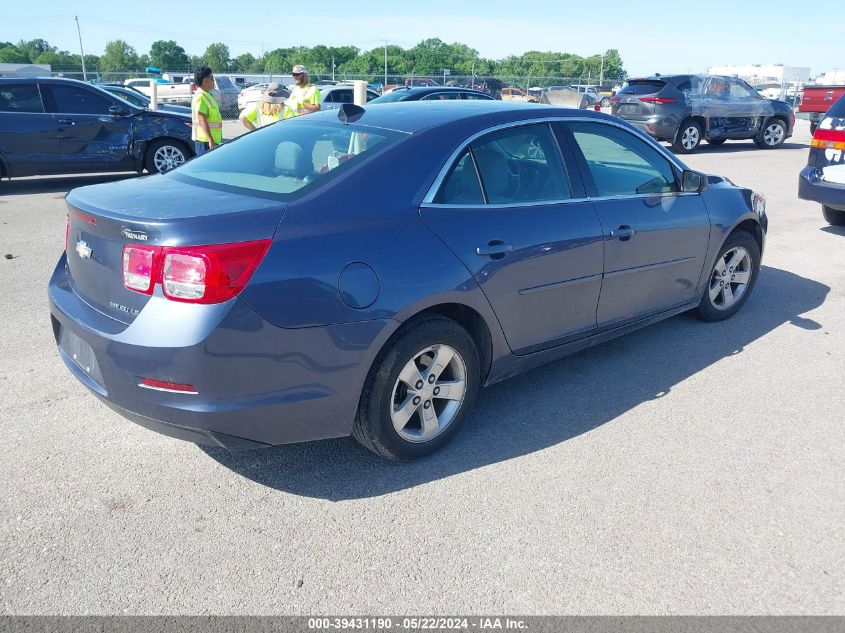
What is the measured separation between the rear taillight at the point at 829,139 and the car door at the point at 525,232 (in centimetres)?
532

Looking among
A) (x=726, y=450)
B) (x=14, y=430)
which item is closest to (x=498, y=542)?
(x=726, y=450)

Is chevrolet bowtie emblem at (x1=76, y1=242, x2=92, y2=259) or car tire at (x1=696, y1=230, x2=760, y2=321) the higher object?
chevrolet bowtie emblem at (x1=76, y1=242, x2=92, y2=259)

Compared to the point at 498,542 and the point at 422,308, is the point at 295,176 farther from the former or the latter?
the point at 498,542

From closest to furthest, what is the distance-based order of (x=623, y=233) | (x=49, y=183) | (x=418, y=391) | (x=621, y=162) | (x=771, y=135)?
(x=418, y=391), (x=623, y=233), (x=621, y=162), (x=49, y=183), (x=771, y=135)

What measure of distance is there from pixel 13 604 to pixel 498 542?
178 centimetres

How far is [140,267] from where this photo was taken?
2789 millimetres

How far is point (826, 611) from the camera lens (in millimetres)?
2527

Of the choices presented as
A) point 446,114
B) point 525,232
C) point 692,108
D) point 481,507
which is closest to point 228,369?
point 481,507

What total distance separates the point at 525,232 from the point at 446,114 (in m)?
0.76

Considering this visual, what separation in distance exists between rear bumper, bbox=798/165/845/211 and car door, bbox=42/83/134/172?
942 centimetres

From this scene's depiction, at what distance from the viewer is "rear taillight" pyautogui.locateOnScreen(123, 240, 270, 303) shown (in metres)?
2.67

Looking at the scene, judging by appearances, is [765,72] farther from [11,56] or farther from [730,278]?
[11,56]

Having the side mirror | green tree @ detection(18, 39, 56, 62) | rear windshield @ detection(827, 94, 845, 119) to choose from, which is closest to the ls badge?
the side mirror

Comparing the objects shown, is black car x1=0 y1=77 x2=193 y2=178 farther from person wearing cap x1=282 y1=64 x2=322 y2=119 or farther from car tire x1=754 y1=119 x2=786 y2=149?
car tire x1=754 y1=119 x2=786 y2=149
